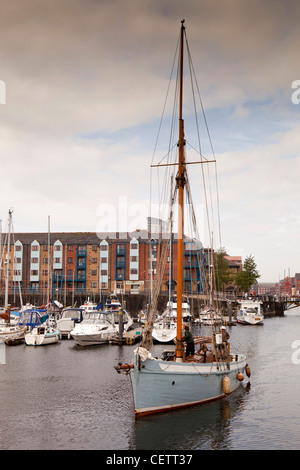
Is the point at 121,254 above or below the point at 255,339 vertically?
above

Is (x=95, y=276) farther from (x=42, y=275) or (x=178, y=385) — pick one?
(x=178, y=385)

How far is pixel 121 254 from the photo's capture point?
11456cm

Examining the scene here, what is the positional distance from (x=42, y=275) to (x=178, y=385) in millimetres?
99161

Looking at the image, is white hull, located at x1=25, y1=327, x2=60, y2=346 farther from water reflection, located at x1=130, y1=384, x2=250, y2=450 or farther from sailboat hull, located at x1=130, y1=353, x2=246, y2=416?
sailboat hull, located at x1=130, y1=353, x2=246, y2=416

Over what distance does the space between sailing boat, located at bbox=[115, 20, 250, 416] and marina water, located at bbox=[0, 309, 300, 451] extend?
0.65 metres

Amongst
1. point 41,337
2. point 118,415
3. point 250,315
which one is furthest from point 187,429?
point 250,315

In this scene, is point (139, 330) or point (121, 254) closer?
point (139, 330)

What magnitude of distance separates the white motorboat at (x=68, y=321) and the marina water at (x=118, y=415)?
74.3 feet

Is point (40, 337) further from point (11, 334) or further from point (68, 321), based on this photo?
point (68, 321)

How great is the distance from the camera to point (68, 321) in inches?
2398

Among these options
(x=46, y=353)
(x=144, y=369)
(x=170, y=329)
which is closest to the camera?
(x=144, y=369)

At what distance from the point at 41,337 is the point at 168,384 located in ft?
99.7

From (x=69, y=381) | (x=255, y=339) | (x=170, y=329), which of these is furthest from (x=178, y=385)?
(x=255, y=339)

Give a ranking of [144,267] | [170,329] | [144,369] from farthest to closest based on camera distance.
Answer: [144,267]
[170,329]
[144,369]
